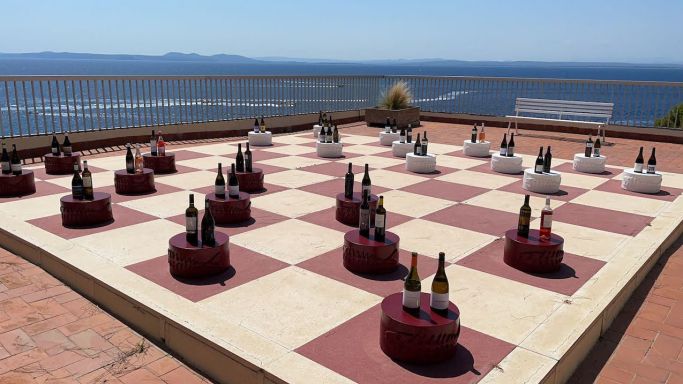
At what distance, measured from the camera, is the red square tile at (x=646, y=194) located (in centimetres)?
727

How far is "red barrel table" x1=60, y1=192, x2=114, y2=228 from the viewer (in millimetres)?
5352

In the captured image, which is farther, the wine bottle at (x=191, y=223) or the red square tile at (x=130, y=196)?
the red square tile at (x=130, y=196)

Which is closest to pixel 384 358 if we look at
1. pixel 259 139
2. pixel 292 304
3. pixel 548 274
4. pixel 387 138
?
pixel 292 304

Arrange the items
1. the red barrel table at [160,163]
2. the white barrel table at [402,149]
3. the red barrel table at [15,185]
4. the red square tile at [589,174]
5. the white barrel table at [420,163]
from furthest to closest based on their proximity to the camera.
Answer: the white barrel table at [402,149], the red square tile at [589,174], the white barrel table at [420,163], the red barrel table at [160,163], the red barrel table at [15,185]

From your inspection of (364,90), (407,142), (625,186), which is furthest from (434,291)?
(364,90)

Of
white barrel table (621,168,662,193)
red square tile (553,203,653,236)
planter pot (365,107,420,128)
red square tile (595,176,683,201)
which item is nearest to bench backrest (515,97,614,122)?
planter pot (365,107,420,128)

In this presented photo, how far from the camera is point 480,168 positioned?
29.8 feet

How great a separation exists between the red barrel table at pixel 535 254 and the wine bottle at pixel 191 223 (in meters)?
2.70

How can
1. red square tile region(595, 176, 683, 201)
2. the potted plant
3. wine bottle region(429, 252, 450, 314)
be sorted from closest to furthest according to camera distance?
wine bottle region(429, 252, 450, 314) < red square tile region(595, 176, 683, 201) < the potted plant

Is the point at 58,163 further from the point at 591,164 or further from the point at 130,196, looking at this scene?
the point at 591,164

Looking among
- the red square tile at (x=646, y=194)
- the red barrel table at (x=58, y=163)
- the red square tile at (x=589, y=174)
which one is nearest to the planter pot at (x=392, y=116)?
the red square tile at (x=589, y=174)

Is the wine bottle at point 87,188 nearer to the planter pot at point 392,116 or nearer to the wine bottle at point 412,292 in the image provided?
the wine bottle at point 412,292

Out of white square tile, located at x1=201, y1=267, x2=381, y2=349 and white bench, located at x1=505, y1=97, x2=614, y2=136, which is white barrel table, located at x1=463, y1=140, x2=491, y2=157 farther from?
Result: white square tile, located at x1=201, y1=267, x2=381, y2=349

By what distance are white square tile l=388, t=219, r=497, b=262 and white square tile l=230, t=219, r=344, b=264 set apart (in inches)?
27.4
